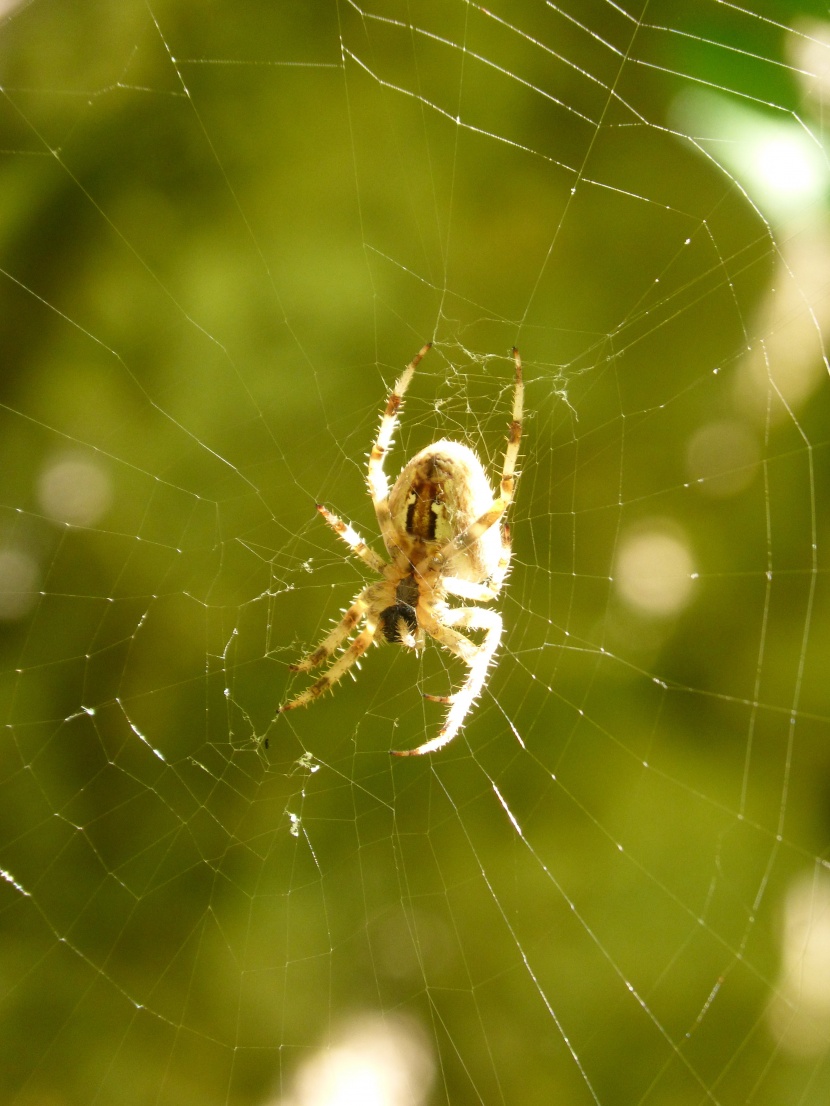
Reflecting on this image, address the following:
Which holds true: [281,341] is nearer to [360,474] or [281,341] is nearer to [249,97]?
[360,474]

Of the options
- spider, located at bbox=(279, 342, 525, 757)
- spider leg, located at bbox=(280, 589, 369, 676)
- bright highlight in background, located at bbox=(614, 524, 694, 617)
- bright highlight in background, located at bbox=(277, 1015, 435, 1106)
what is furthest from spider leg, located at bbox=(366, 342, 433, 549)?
bright highlight in background, located at bbox=(277, 1015, 435, 1106)

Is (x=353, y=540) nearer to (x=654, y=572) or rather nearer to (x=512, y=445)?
(x=512, y=445)

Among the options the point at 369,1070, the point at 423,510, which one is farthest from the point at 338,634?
the point at 369,1070

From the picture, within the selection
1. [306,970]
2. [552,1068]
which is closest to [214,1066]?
[306,970]

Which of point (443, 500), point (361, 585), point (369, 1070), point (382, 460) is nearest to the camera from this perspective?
point (443, 500)

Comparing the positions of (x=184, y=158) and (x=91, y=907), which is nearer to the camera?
(x=184, y=158)

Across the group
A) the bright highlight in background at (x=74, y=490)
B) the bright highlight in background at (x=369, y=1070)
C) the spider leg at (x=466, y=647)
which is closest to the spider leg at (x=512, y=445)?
the spider leg at (x=466, y=647)

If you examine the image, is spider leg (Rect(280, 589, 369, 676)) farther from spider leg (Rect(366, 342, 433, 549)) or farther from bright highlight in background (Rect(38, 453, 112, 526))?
bright highlight in background (Rect(38, 453, 112, 526))

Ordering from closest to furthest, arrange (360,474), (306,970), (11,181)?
(11,181), (360,474), (306,970)
